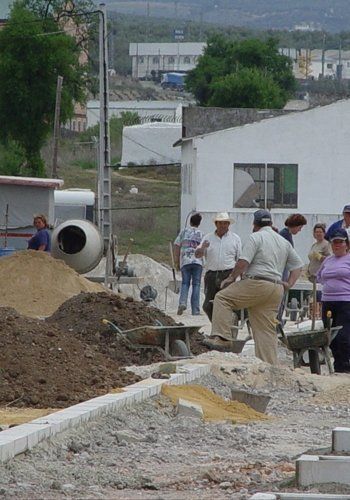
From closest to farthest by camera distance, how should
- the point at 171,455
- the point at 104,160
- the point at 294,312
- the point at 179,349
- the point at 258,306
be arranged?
the point at 171,455 < the point at 179,349 < the point at 258,306 < the point at 294,312 < the point at 104,160

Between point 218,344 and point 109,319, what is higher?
point 109,319

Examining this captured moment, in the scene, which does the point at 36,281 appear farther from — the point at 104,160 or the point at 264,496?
the point at 264,496

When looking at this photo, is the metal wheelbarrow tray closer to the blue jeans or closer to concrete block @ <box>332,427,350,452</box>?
concrete block @ <box>332,427,350,452</box>

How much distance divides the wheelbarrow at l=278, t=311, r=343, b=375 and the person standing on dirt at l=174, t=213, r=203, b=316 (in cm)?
819

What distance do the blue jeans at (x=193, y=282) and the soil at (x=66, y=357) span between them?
7.62m

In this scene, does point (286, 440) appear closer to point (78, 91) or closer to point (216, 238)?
point (216, 238)

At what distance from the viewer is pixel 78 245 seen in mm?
34000

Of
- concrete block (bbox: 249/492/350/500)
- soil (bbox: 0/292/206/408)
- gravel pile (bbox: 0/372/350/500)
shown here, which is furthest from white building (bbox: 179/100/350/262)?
concrete block (bbox: 249/492/350/500)

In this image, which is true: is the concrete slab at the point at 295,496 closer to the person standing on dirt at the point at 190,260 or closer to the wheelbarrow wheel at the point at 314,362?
the wheelbarrow wheel at the point at 314,362

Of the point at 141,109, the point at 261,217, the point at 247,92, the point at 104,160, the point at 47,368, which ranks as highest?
the point at 247,92

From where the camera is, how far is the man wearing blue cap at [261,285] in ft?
55.0

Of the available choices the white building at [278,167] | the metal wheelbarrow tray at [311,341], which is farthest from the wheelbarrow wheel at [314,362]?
the white building at [278,167]

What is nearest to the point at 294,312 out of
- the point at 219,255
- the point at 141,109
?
the point at 219,255

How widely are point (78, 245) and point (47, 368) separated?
20.2m
